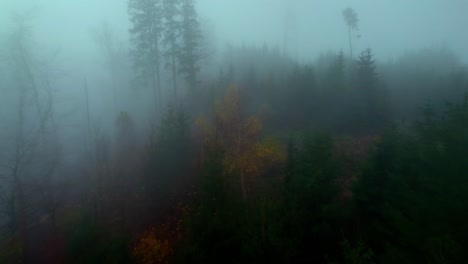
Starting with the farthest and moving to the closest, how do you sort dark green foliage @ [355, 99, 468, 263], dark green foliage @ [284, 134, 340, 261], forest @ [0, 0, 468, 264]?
dark green foliage @ [284, 134, 340, 261], forest @ [0, 0, 468, 264], dark green foliage @ [355, 99, 468, 263]

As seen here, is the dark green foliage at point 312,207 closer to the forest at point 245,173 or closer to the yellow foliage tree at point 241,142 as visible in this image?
the forest at point 245,173

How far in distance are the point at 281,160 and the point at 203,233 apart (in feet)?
31.0

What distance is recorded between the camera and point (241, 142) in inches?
720

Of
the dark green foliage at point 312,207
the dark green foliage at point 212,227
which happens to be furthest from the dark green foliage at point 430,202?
the dark green foliage at point 212,227

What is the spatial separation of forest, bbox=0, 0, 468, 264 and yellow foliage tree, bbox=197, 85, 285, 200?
10 centimetres

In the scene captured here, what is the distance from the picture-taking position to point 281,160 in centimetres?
1944

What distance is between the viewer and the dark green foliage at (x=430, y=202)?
6918 mm

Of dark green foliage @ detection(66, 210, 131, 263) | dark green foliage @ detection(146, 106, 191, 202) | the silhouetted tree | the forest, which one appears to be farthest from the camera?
the silhouetted tree

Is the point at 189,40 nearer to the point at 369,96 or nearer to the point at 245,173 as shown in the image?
the point at 245,173

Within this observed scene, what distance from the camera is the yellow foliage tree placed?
1745 cm

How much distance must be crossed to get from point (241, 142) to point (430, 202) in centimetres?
1147

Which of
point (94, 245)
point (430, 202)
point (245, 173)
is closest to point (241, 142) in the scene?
point (245, 173)

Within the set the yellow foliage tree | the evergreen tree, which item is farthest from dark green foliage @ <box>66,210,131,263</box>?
the evergreen tree

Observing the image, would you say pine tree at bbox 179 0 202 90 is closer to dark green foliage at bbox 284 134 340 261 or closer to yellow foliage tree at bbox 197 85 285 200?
yellow foliage tree at bbox 197 85 285 200
